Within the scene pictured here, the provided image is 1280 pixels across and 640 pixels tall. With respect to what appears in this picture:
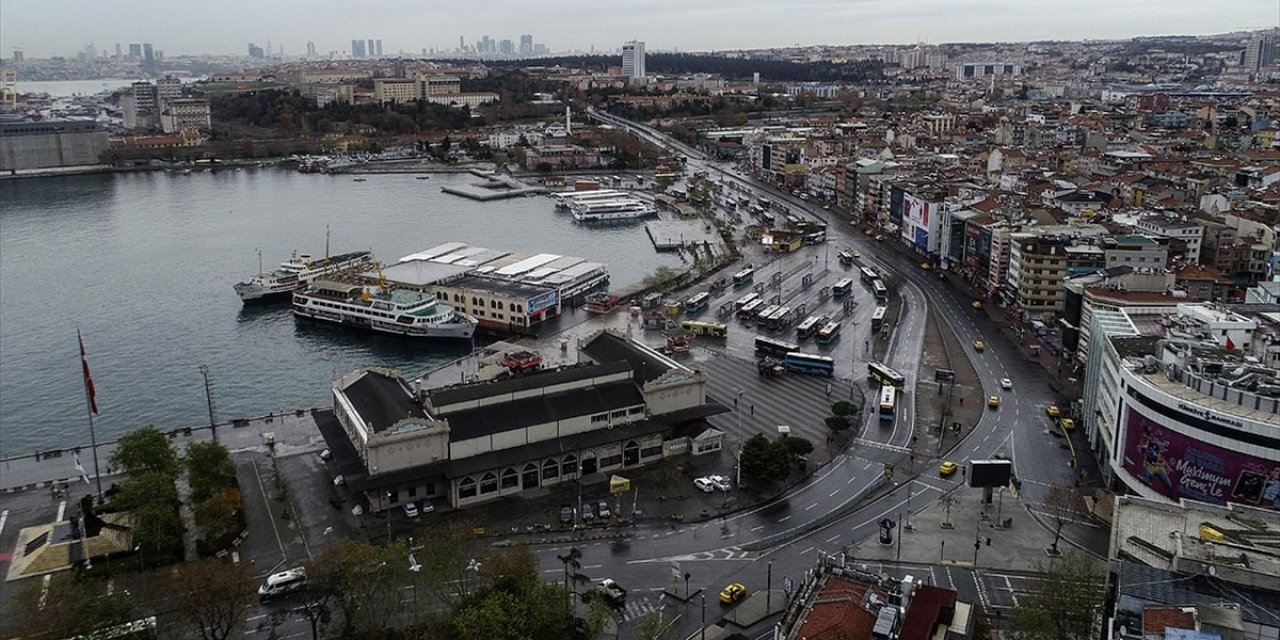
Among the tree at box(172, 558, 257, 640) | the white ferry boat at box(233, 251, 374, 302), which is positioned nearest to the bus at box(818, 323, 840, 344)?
the white ferry boat at box(233, 251, 374, 302)

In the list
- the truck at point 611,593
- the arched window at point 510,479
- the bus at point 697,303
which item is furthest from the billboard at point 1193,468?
the bus at point 697,303

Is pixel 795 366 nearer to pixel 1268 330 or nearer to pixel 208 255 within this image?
pixel 1268 330

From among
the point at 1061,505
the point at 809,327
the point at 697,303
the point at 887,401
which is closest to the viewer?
the point at 1061,505

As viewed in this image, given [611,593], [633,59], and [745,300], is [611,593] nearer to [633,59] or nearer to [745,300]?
[745,300]

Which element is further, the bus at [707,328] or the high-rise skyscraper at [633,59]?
the high-rise skyscraper at [633,59]

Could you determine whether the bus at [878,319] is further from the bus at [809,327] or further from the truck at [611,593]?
the truck at [611,593]

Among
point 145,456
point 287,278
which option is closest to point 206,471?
point 145,456
